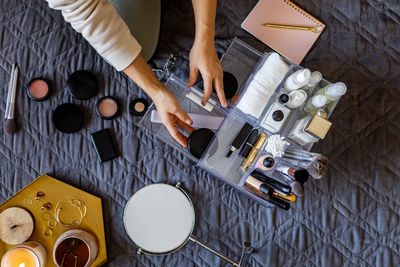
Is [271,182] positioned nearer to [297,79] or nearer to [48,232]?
[297,79]

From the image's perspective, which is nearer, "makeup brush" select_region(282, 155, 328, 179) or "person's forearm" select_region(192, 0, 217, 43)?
"makeup brush" select_region(282, 155, 328, 179)

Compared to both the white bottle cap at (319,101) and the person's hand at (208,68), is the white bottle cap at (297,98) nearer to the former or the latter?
the white bottle cap at (319,101)

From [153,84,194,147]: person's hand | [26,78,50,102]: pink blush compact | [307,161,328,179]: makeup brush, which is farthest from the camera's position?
[26,78,50,102]: pink blush compact

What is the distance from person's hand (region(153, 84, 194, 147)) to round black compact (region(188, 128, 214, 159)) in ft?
0.06

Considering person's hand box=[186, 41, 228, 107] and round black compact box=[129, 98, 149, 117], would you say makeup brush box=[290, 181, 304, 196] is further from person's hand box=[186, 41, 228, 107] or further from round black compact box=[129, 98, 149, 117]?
round black compact box=[129, 98, 149, 117]

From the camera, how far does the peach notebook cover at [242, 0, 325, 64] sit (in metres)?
0.87

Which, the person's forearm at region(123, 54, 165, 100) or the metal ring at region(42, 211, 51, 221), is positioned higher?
the person's forearm at region(123, 54, 165, 100)

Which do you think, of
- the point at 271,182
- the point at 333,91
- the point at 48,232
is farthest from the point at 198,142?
the point at 48,232

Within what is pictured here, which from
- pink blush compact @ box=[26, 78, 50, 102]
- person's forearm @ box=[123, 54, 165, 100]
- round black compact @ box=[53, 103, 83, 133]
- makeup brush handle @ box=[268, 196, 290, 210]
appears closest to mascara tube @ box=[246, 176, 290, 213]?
makeup brush handle @ box=[268, 196, 290, 210]

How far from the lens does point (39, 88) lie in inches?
33.7

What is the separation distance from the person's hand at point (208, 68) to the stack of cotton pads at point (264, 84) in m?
0.09

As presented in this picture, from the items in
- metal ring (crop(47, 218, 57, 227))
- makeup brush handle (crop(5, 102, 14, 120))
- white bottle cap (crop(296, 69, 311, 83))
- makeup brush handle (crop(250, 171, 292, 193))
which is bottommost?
metal ring (crop(47, 218, 57, 227))

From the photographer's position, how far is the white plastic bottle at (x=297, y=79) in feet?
2.13

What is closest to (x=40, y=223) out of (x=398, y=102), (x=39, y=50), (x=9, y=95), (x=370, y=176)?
(x=9, y=95)
